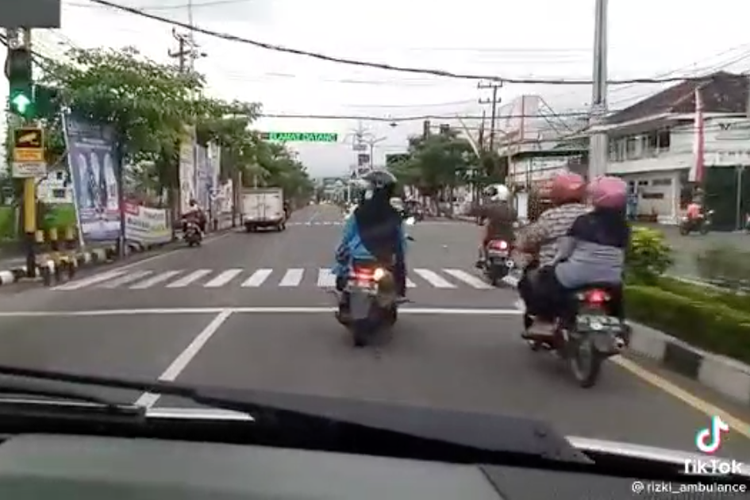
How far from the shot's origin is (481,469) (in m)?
2.08

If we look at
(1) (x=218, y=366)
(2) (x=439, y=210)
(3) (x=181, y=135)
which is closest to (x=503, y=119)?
(2) (x=439, y=210)

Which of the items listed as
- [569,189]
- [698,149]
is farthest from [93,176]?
[698,149]

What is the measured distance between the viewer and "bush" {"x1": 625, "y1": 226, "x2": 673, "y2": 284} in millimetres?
12219

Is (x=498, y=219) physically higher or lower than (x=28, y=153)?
lower

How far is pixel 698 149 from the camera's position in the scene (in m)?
39.5

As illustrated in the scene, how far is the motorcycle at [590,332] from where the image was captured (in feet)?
24.1

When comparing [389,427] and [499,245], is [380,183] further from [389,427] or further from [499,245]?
[389,427]

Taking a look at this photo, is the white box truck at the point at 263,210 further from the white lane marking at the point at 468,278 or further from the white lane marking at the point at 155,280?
the white lane marking at the point at 468,278

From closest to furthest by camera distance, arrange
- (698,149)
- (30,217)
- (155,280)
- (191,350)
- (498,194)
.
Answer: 1. (191,350)
2. (498,194)
3. (155,280)
4. (30,217)
5. (698,149)

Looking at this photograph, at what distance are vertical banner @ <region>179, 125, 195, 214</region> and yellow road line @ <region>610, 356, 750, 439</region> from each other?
27.1m

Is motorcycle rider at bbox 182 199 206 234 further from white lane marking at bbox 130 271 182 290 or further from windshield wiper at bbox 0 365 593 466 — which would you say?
windshield wiper at bbox 0 365 593 466

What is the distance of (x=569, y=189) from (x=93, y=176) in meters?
17.4

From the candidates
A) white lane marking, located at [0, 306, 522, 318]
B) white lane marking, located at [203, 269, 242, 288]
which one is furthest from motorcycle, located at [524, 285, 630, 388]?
white lane marking, located at [203, 269, 242, 288]

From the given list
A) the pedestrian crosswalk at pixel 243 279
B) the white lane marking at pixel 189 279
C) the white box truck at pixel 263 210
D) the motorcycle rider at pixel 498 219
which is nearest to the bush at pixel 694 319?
the motorcycle rider at pixel 498 219
